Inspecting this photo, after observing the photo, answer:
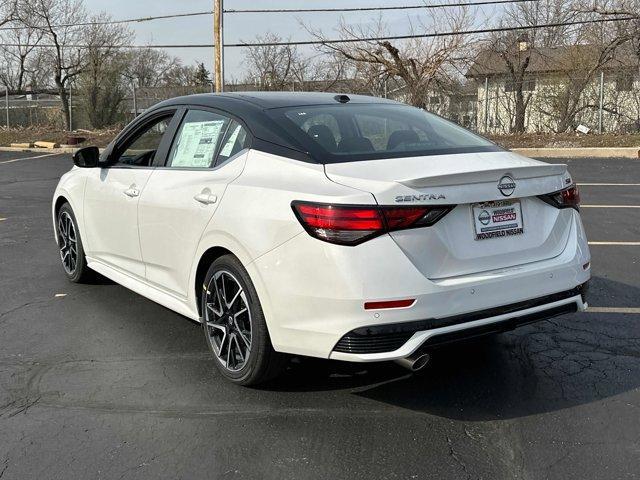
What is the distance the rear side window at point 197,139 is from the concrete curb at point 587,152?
16338 mm

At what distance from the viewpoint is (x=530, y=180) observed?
3.28 m

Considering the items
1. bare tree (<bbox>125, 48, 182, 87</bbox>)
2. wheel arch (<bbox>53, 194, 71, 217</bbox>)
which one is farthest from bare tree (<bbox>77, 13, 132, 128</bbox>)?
wheel arch (<bbox>53, 194, 71, 217</bbox>)

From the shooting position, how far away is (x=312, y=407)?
3367mm

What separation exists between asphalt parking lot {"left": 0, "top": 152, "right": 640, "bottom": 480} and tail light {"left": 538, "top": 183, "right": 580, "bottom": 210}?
98 centimetres

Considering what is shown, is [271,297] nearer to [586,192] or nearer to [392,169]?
[392,169]

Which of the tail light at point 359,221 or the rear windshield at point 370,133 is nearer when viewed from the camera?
→ the tail light at point 359,221

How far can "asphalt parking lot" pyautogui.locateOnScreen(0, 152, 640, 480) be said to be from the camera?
2830mm

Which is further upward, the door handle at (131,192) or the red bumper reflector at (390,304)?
the door handle at (131,192)

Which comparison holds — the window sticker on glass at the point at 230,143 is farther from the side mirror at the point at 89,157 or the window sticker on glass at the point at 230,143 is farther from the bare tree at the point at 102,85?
the bare tree at the point at 102,85

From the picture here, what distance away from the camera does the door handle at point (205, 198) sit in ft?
11.7

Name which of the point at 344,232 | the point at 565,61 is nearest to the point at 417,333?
the point at 344,232

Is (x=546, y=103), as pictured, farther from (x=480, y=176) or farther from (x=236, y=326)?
(x=236, y=326)

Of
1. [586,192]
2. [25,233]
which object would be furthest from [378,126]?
[586,192]

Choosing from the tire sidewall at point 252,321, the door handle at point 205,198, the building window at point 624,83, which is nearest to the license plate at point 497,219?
the tire sidewall at point 252,321
